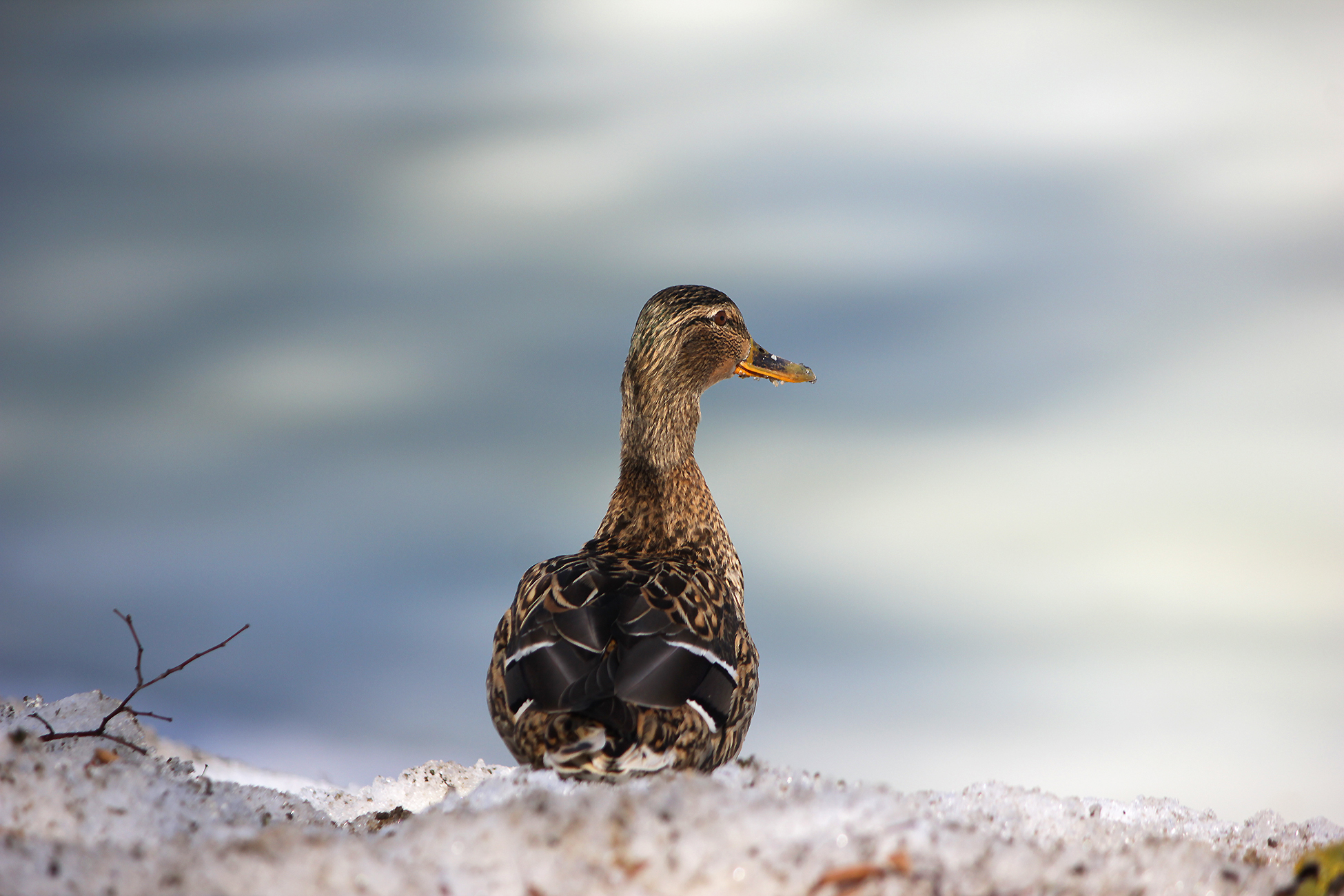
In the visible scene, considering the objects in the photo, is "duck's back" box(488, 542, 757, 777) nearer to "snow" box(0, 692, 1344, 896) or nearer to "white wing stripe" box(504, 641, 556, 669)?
"white wing stripe" box(504, 641, 556, 669)

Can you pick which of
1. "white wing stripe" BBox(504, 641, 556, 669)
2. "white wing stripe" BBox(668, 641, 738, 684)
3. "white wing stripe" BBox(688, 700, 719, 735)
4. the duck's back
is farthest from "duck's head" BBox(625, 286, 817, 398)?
"white wing stripe" BBox(688, 700, 719, 735)

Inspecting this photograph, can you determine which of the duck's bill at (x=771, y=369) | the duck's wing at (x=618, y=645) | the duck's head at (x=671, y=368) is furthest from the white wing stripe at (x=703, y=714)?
the duck's bill at (x=771, y=369)

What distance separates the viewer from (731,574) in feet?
18.6

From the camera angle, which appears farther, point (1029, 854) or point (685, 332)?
point (685, 332)

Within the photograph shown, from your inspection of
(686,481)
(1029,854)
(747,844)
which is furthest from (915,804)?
(686,481)

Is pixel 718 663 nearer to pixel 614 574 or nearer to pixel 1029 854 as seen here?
pixel 614 574

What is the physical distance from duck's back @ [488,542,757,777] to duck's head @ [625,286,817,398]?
127 centimetres

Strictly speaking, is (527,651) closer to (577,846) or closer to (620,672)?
(620,672)

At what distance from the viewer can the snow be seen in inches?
104

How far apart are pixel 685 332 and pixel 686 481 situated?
0.86 metres

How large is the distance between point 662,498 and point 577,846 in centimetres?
302

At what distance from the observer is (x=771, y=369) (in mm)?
6332

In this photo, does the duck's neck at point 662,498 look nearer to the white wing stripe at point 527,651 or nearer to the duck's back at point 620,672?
the duck's back at point 620,672

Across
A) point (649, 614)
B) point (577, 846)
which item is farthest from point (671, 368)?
point (577, 846)
